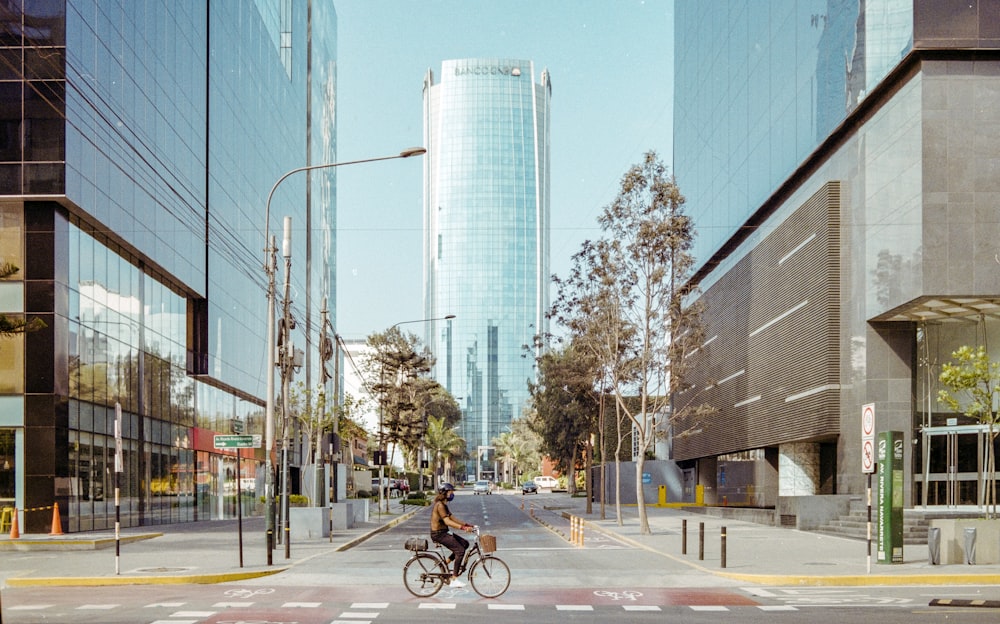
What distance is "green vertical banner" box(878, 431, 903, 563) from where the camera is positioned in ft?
76.2

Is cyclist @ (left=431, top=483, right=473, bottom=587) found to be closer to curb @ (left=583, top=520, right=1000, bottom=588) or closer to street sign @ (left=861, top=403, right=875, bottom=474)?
curb @ (left=583, top=520, right=1000, bottom=588)

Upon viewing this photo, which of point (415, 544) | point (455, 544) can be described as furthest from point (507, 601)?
point (415, 544)

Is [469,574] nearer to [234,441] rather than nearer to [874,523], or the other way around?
[234,441]

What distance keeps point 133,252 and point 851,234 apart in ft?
90.8

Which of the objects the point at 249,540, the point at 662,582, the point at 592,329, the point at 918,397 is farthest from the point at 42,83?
the point at 918,397

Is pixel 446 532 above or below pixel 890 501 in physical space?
above

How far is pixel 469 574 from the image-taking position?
17281mm

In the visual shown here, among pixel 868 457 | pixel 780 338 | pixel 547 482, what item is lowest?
pixel 547 482

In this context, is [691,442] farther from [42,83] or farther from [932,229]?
[42,83]

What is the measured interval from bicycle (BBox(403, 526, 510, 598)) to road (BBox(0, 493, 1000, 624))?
19 cm

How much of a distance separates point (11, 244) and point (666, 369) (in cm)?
2266

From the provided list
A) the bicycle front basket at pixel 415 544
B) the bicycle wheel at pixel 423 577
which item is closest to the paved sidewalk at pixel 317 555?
the bicycle wheel at pixel 423 577

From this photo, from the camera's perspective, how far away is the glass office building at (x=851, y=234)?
33906 mm

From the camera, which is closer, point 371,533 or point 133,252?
point 371,533
